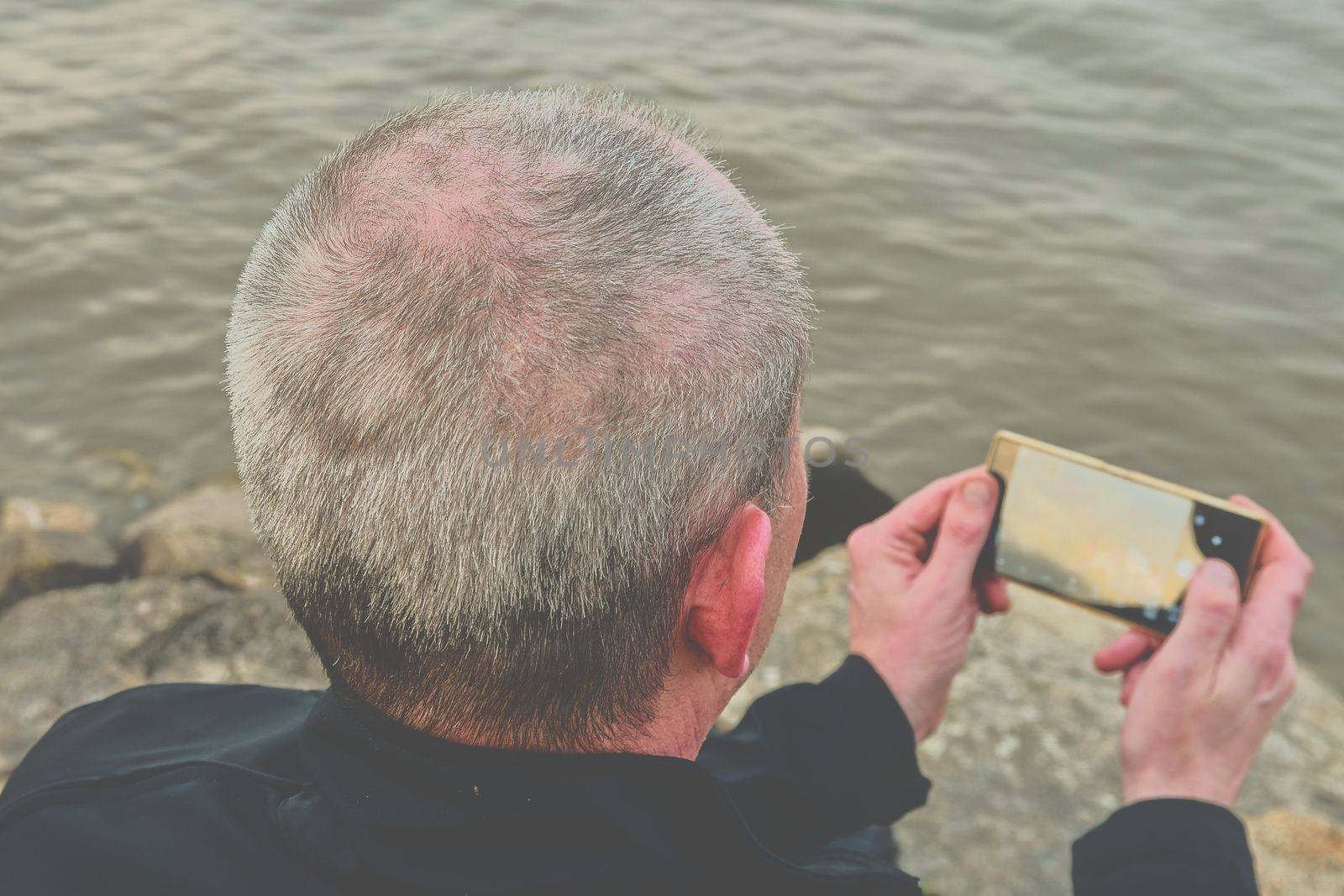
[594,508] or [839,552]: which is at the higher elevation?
[594,508]

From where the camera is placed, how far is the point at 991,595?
211 centimetres

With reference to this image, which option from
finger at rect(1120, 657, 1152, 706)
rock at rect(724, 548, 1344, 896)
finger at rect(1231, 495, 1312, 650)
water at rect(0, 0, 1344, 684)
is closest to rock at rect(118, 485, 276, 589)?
water at rect(0, 0, 1344, 684)

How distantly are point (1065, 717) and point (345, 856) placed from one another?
2577 millimetres

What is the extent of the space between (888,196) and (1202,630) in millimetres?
5859

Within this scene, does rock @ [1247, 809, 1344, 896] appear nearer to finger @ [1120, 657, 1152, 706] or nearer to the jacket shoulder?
finger @ [1120, 657, 1152, 706]

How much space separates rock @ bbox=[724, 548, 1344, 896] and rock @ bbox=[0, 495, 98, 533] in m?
3.13

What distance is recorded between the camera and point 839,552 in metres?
4.01

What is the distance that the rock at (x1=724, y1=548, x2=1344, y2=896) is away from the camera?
279cm

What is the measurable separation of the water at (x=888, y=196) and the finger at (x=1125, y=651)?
9.94 feet

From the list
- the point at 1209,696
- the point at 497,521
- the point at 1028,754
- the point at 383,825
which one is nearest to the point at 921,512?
the point at 1209,696

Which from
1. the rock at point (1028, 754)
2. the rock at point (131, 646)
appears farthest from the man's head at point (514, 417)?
the rock at point (131, 646)

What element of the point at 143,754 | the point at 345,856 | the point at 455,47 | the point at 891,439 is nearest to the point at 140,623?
the point at 143,754

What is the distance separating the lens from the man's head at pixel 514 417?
1.18 meters

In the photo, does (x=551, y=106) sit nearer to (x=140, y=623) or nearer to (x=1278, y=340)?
(x=140, y=623)
